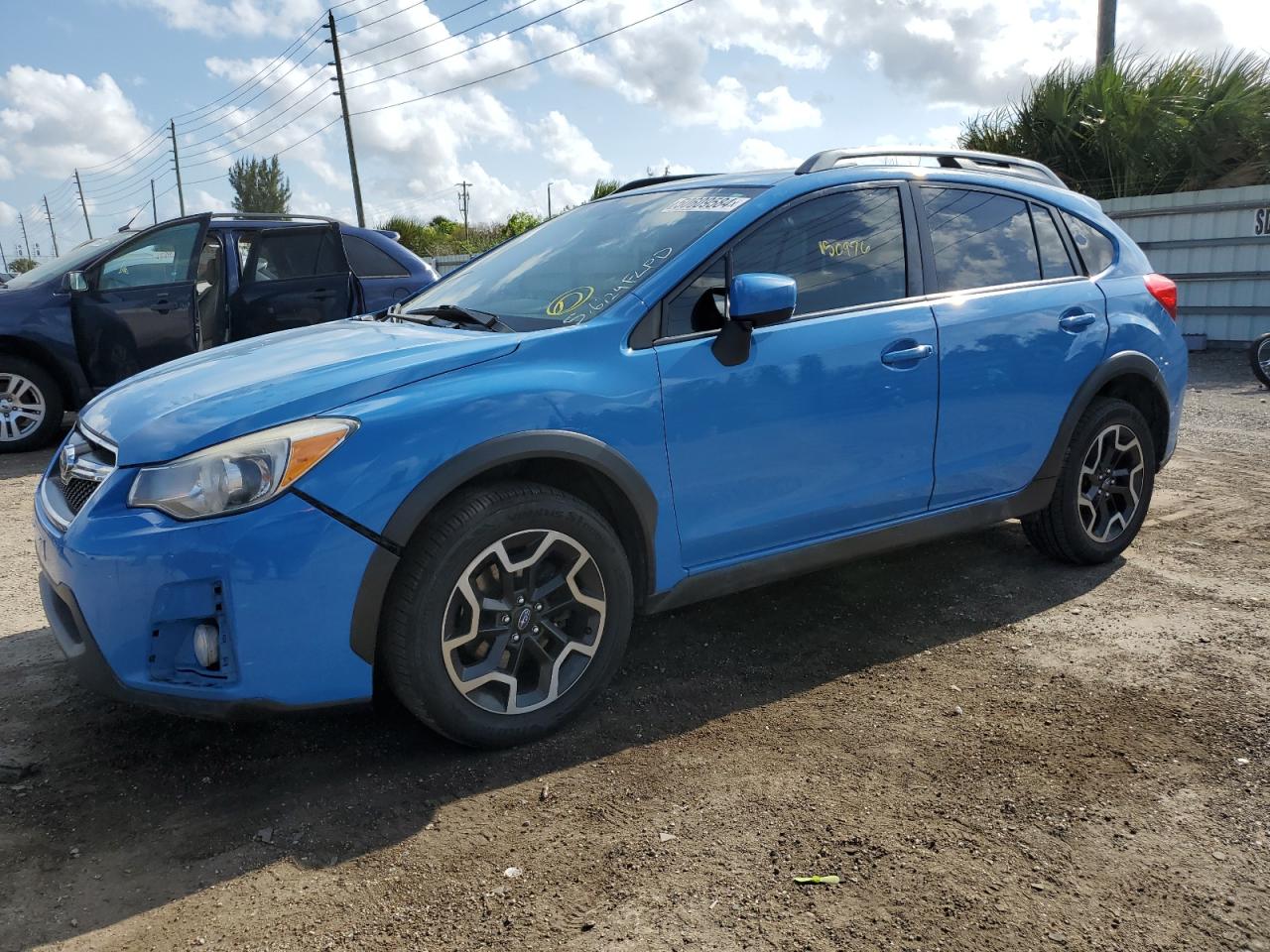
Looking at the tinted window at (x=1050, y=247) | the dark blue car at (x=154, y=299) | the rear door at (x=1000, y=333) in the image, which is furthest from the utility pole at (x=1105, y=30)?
the rear door at (x=1000, y=333)

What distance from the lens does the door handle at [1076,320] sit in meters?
4.24

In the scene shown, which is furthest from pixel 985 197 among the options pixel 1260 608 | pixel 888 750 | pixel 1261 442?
pixel 1261 442

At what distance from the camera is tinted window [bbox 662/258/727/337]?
333 cm

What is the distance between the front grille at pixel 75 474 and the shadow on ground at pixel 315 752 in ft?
2.45

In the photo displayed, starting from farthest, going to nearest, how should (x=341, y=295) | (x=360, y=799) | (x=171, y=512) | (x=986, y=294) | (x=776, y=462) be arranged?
1. (x=341, y=295)
2. (x=986, y=294)
3. (x=776, y=462)
4. (x=360, y=799)
5. (x=171, y=512)

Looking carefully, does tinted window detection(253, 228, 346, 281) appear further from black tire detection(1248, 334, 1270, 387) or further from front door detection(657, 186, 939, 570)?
black tire detection(1248, 334, 1270, 387)

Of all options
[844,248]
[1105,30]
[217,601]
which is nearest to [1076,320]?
[844,248]

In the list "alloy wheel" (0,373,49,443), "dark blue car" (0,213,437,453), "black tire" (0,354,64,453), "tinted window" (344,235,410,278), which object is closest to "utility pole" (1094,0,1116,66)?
"tinted window" (344,235,410,278)

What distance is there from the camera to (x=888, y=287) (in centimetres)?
381

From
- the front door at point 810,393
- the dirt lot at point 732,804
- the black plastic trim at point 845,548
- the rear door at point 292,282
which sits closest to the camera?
the dirt lot at point 732,804

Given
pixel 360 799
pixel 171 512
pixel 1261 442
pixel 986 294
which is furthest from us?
pixel 1261 442

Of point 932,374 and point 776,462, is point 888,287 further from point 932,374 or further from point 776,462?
point 776,462

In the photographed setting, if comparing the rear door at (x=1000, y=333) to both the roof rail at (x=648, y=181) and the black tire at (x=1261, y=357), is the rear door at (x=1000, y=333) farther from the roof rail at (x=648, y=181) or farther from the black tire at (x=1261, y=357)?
the black tire at (x=1261, y=357)

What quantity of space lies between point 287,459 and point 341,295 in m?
6.47
